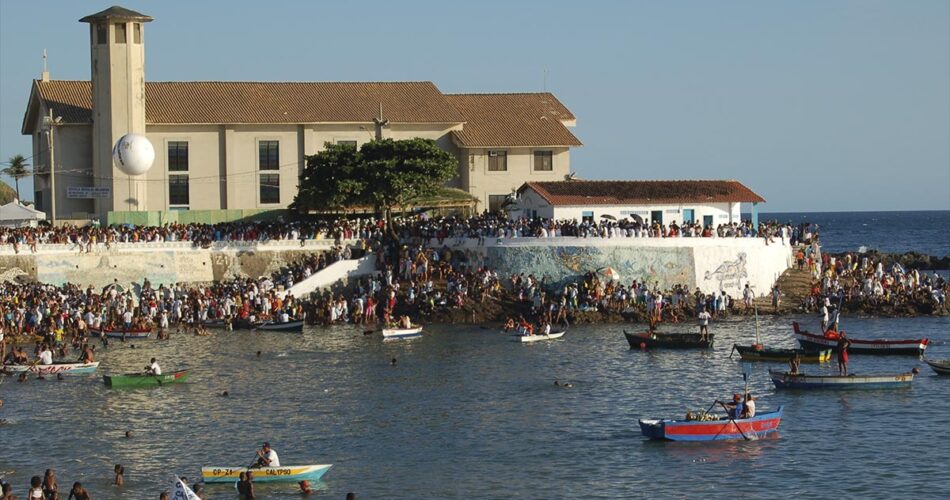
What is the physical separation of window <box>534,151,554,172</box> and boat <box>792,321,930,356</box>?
1383 inches

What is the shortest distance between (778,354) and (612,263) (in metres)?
16.4

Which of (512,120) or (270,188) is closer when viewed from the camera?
(270,188)

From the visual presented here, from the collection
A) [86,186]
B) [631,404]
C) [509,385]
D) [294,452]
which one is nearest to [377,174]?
[86,186]

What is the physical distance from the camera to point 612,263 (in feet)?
244

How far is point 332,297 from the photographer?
76.1 metres

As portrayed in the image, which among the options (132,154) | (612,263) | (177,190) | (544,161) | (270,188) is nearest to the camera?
(612,263)

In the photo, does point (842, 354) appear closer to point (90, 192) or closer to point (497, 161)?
point (497, 161)

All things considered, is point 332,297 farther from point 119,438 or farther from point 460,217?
point 119,438

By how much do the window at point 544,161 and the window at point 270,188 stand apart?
1796 centimetres

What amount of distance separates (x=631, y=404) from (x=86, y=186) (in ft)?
160

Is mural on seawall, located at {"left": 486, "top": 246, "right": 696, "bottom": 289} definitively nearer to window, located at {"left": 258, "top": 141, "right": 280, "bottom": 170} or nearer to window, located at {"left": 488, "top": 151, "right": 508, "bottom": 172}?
window, located at {"left": 488, "top": 151, "right": 508, "bottom": 172}

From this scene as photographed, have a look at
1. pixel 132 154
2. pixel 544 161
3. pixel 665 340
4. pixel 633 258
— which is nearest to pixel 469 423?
pixel 665 340

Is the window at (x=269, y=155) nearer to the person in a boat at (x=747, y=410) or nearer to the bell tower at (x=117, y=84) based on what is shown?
the bell tower at (x=117, y=84)

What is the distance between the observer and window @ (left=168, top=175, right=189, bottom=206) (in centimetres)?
8975
